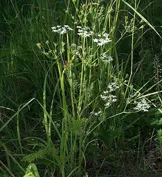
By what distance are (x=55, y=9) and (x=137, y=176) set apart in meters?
1.23

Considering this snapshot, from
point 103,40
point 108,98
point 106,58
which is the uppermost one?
point 103,40

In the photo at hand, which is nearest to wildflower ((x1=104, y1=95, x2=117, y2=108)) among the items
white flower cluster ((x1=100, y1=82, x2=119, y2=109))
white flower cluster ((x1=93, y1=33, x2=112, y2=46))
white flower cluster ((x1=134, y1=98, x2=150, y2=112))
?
white flower cluster ((x1=100, y1=82, x2=119, y2=109))

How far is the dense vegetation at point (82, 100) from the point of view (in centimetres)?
221

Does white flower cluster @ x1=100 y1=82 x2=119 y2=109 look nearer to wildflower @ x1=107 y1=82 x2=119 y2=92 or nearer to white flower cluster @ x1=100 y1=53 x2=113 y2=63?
wildflower @ x1=107 y1=82 x2=119 y2=92

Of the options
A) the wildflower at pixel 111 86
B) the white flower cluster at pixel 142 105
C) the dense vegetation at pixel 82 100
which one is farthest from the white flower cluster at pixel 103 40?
the white flower cluster at pixel 142 105

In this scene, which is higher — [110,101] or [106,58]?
[106,58]

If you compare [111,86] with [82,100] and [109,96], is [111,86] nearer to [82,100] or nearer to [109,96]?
[109,96]

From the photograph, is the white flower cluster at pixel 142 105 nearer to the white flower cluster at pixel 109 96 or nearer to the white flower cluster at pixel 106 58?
the white flower cluster at pixel 109 96

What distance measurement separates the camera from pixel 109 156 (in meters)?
2.44

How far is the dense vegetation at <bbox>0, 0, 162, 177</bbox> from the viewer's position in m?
2.21

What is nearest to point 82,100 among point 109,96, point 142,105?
point 109,96

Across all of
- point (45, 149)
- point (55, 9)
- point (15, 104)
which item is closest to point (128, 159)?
point (45, 149)

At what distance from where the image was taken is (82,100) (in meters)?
2.29

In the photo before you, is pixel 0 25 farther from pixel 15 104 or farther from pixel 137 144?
pixel 137 144
